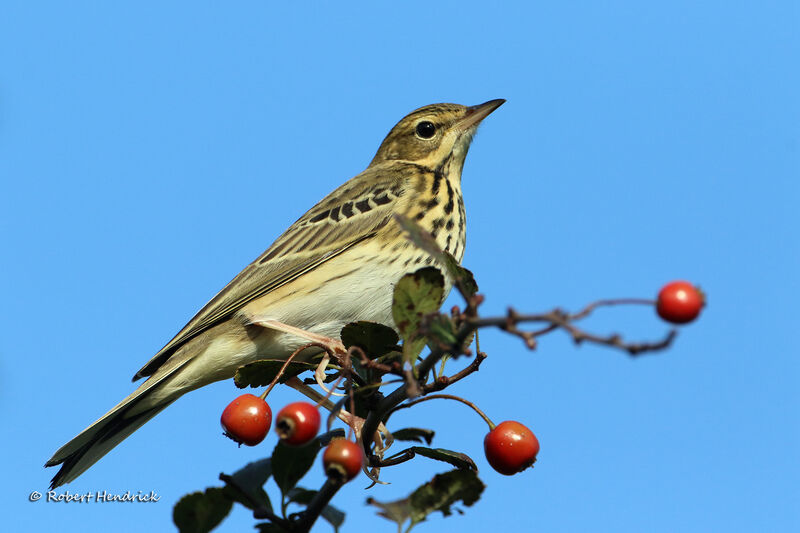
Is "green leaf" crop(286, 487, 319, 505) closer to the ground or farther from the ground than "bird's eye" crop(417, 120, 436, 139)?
closer to the ground

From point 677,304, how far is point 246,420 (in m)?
2.17

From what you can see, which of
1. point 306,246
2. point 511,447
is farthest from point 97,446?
point 511,447

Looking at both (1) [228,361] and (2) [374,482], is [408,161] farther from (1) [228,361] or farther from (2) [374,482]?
(2) [374,482]

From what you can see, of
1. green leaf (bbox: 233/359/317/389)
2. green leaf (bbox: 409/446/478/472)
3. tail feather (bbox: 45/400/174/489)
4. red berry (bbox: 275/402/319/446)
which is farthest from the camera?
tail feather (bbox: 45/400/174/489)

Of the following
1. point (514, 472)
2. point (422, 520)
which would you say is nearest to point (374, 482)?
point (514, 472)

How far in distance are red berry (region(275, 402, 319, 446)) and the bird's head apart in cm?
453

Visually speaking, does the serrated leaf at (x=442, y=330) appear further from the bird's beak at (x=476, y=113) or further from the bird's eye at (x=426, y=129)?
the bird's eye at (x=426, y=129)

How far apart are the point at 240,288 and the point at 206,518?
3.49 metres

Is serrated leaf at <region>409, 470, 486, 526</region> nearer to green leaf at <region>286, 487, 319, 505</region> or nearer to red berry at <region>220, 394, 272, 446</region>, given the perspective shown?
green leaf at <region>286, 487, 319, 505</region>

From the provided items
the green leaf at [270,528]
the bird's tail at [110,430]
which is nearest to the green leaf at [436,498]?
the green leaf at [270,528]

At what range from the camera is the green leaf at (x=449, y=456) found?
3.49 metres

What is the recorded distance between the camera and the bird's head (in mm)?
7297

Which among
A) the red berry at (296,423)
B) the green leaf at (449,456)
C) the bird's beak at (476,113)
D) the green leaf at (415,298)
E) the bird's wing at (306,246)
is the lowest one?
the red berry at (296,423)

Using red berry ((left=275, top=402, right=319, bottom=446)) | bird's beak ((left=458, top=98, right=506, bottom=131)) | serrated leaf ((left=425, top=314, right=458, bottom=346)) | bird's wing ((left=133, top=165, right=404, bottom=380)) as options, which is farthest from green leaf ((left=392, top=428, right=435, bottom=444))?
bird's beak ((left=458, top=98, right=506, bottom=131))
